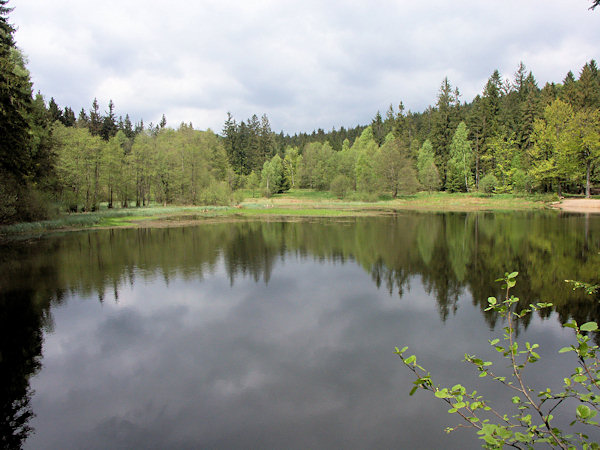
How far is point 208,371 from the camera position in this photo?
803cm

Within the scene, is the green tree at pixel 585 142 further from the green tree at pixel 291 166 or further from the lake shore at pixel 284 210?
the green tree at pixel 291 166

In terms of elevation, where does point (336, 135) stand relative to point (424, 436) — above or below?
above

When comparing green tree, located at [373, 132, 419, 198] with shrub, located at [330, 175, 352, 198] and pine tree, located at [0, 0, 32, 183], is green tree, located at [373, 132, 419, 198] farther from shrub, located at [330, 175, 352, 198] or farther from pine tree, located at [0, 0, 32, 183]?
pine tree, located at [0, 0, 32, 183]

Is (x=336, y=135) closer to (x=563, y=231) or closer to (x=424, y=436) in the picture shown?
(x=563, y=231)

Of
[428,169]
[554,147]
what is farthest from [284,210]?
[554,147]

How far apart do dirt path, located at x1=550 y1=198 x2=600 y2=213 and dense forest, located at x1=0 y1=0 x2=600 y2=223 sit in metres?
3.01

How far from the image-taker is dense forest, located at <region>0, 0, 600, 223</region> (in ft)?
102

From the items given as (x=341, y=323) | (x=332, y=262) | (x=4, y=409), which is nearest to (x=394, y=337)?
(x=341, y=323)

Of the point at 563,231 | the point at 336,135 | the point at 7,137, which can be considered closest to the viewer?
the point at 7,137

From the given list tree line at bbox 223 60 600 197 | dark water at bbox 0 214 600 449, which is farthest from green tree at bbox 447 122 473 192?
dark water at bbox 0 214 600 449

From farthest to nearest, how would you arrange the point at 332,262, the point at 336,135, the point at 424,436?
the point at 336,135 < the point at 332,262 < the point at 424,436

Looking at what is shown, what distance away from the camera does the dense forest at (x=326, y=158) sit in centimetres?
3120

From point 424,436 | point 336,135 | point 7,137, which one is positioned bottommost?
point 424,436

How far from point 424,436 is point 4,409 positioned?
744cm
